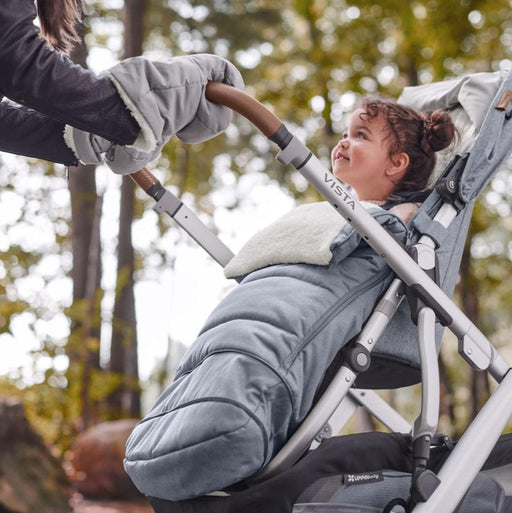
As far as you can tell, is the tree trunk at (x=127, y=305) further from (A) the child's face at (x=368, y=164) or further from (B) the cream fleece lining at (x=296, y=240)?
(B) the cream fleece lining at (x=296, y=240)

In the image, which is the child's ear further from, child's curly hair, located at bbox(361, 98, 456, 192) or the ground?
→ the ground

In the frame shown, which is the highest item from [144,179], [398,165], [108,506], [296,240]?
[144,179]

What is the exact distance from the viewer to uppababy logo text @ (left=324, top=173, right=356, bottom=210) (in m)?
1.97

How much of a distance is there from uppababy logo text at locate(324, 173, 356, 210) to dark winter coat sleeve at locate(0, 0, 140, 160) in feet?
1.72

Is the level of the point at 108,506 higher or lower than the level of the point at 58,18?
lower

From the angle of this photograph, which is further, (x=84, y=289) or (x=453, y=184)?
(x=84, y=289)

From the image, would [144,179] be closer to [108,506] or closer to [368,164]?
[368,164]

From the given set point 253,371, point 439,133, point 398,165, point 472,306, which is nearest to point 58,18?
point 253,371

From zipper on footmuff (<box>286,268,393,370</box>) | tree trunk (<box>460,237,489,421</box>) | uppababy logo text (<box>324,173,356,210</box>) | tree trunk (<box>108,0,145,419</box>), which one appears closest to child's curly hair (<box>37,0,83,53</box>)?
uppababy logo text (<box>324,173,356,210</box>)

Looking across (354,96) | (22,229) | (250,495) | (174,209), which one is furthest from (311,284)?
(354,96)

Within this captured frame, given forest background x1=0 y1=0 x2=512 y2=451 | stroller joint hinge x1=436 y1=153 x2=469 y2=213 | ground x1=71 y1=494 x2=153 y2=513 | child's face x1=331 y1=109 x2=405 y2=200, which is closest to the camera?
stroller joint hinge x1=436 y1=153 x2=469 y2=213

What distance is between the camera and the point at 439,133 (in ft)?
8.99

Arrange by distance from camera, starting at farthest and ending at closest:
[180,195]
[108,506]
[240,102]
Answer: [180,195]
[108,506]
[240,102]

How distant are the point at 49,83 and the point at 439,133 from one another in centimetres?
155
